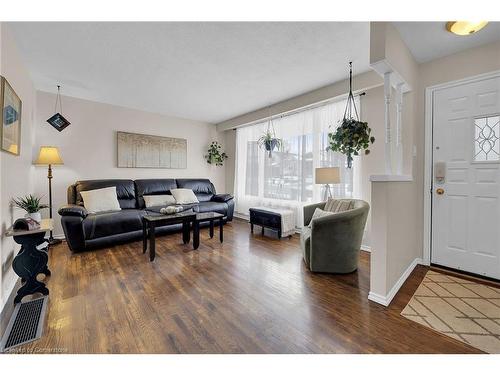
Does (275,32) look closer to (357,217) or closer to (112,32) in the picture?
(112,32)

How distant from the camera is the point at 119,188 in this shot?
4117mm

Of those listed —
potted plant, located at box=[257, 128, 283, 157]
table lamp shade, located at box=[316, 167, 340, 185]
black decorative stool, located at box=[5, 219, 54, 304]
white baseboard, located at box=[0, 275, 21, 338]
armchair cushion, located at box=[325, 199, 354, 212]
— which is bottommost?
white baseboard, located at box=[0, 275, 21, 338]

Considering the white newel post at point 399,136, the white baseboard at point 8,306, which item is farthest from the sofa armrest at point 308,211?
the white baseboard at point 8,306

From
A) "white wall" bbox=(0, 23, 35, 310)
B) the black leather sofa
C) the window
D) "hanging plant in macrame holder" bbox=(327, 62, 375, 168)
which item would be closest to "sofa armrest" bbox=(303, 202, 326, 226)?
"hanging plant in macrame holder" bbox=(327, 62, 375, 168)

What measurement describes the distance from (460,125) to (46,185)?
19.8 ft

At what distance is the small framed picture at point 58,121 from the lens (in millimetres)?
3656

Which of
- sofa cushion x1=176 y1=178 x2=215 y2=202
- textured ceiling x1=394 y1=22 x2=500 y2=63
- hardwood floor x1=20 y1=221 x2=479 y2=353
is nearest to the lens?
→ hardwood floor x1=20 y1=221 x2=479 y2=353

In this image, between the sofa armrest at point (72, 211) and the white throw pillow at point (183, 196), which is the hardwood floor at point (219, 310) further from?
the white throw pillow at point (183, 196)

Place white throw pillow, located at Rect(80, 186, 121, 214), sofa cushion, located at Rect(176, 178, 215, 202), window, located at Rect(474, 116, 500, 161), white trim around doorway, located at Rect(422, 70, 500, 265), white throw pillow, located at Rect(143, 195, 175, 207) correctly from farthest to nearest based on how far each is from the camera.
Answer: sofa cushion, located at Rect(176, 178, 215, 202), white throw pillow, located at Rect(143, 195, 175, 207), white throw pillow, located at Rect(80, 186, 121, 214), white trim around doorway, located at Rect(422, 70, 500, 265), window, located at Rect(474, 116, 500, 161)

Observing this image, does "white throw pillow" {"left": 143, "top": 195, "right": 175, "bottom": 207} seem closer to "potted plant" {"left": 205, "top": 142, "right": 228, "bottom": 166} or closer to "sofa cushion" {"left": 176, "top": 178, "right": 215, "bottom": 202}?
"sofa cushion" {"left": 176, "top": 178, "right": 215, "bottom": 202}

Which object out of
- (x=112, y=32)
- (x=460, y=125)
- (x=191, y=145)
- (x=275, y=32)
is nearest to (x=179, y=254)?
(x=112, y=32)

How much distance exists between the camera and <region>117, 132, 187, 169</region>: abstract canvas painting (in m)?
4.48

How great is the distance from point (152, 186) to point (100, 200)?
1.06 metres

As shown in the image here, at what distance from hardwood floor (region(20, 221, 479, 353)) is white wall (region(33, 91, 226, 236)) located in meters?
1.77
